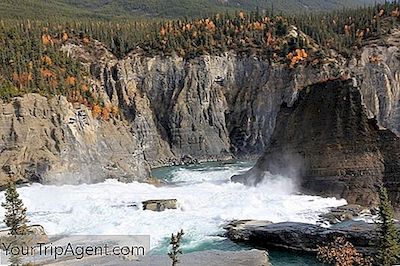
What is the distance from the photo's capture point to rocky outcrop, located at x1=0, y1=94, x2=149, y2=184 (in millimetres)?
62406

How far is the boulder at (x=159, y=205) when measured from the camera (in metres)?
48.4

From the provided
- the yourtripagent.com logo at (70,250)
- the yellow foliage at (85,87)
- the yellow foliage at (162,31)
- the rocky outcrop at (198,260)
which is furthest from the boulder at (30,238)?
the yellow foliage at (162,31)

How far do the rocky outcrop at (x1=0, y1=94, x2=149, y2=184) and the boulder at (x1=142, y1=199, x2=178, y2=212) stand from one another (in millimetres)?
17541

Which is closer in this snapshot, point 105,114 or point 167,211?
point 167,211

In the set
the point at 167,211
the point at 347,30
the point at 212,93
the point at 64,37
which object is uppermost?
the point at 347,30

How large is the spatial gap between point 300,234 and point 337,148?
13.1 metres

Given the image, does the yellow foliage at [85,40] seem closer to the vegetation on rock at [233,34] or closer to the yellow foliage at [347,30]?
the vegetation on rock at [233,34]

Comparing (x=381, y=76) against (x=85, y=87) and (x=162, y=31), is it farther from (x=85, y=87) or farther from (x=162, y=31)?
(x=85, y=87)

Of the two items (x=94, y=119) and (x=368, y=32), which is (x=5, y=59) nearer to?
(x=94, y=119)

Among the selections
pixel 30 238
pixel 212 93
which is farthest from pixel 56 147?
pixel 212 93

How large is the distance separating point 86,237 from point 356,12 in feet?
391

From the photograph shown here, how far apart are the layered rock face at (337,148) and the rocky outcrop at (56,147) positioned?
24045 millimetres

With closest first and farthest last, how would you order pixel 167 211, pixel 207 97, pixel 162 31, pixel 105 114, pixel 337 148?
1. pixel 167 211
2. pixel 337 148
3. pixel 105 114
4. pixel 207 97
5. pixel 162 31

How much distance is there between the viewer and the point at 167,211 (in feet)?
158
